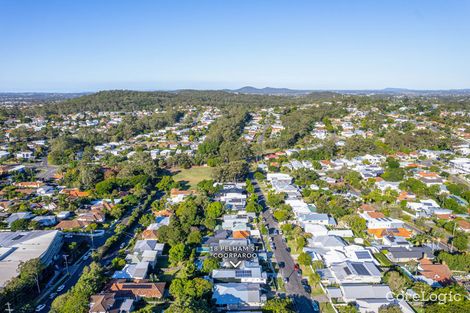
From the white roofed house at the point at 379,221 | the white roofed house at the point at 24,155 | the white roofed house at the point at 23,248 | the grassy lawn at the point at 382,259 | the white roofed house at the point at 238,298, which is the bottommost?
the grassy lawn at the point at 382,259

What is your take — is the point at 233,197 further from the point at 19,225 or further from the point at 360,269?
the point at 19,225

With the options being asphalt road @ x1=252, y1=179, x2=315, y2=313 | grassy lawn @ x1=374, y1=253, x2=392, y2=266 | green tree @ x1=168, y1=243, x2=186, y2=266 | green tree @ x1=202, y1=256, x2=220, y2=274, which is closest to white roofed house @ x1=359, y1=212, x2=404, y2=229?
grassy lawn @ x1=374, y1=253, x2=392, y2=266

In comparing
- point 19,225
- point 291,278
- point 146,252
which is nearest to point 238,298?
point 291,278

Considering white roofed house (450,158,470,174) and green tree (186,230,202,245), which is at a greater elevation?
white roofed house (450,158,470,174)

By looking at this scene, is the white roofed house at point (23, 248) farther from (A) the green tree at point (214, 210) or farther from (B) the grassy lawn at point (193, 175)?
(B) the grassy lawn at point (193, 175)

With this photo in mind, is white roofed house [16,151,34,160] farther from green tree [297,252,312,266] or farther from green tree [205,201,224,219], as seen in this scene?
green tree [297,252,312,266]

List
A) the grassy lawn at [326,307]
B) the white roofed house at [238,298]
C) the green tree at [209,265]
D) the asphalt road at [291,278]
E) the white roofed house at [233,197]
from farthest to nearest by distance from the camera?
the white roofed house at [233,197]
the green tree at [209,265]
the asphalt road at [291,278]
the white roofed house at [238,298]
the grassy lawn at [326,307]

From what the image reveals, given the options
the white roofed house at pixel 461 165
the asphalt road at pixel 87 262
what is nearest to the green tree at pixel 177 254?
the asphalt road at pixel 87 262

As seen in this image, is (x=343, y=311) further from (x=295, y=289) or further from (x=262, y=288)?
(x=262, y=288)
